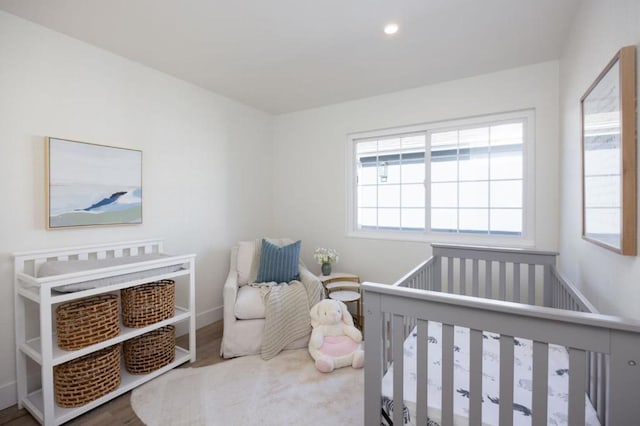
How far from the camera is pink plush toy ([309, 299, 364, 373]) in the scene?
7.50 feet

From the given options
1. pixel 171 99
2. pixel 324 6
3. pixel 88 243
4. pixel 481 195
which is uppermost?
pixel 324 6

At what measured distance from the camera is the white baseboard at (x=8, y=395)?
1.86m

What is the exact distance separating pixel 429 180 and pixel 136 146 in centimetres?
269

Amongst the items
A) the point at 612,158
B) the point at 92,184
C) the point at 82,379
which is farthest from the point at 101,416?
the point at 612,158

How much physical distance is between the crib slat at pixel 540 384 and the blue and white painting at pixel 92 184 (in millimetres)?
2672

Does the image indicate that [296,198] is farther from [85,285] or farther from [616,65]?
[616,65]

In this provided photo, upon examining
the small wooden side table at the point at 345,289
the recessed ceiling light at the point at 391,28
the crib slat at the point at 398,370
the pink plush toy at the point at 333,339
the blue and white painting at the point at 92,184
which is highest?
the recessed ceiling light at the point at 391,28

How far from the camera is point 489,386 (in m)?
1.26

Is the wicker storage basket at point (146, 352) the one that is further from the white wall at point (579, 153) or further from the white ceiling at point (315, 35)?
the white wall at point (579, 153)

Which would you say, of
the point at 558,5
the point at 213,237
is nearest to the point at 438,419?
the point at 558,5

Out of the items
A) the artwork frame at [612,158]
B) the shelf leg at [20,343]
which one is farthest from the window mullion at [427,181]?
the shelf leg at [20,343]

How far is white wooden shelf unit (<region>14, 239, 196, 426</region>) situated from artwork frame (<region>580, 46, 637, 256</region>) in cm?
247

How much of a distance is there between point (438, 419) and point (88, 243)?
2446 mm

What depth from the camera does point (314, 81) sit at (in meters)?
2.90
